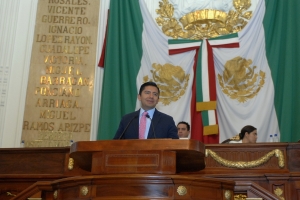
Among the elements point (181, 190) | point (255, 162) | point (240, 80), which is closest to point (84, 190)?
point (181, 190)

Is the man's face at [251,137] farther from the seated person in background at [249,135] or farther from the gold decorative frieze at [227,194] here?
the gold decorative frieze at [227,194]

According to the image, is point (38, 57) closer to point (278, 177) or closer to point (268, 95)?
point (268, 95)

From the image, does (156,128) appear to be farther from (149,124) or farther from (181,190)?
(181,190)

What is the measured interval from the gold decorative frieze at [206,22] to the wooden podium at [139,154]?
4.91 meters

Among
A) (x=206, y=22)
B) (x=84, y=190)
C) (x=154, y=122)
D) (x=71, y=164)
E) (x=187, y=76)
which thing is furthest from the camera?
(x=206, y=22)

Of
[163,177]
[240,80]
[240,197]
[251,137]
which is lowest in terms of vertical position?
[240,197]

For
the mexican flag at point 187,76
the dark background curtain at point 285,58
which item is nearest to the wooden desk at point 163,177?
the mexican flag at point 187,76

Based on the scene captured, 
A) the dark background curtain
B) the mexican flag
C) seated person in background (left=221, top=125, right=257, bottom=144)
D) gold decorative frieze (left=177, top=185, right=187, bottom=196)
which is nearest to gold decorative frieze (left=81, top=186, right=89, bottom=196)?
gold decorative frieze (left=177, top=185, right=187, bottom=196)

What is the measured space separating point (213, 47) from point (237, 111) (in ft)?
3.89

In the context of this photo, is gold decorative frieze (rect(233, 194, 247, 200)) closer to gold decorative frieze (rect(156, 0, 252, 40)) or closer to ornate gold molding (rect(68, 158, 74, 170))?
ornate gold molding (rect(68, 158, 74, 170))

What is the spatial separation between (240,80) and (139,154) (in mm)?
4759

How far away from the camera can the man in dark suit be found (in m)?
4.42

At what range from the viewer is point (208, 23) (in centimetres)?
848

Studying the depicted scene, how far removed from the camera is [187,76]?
8.27 metres
